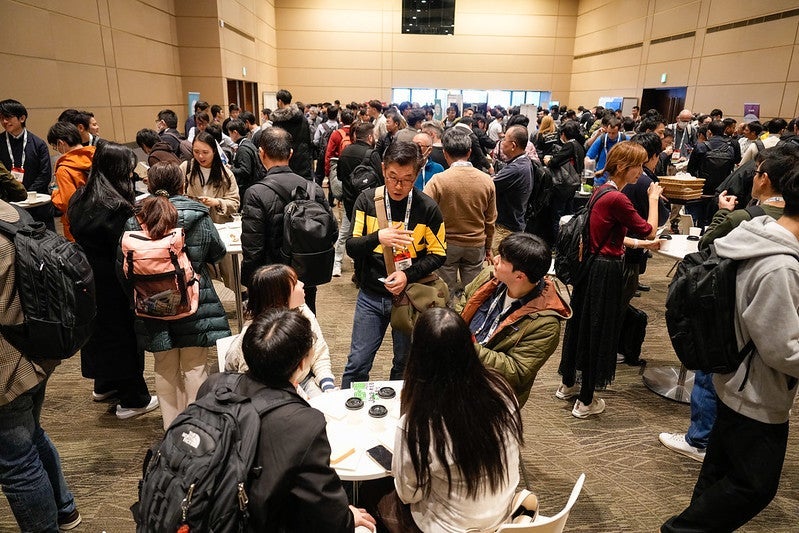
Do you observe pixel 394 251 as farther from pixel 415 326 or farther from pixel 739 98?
pixel 739 98

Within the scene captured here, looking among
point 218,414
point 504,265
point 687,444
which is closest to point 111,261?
point 218,414

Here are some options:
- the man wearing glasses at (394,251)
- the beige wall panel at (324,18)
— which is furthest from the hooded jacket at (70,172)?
the beige wall panel at (324,18)

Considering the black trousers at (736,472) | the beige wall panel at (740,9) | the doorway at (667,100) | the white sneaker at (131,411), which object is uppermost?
the beige wall panel at (740,9)

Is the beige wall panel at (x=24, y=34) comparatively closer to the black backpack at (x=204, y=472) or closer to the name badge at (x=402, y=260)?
the name badge at (x=402, y=260)

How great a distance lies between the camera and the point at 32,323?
183 cm

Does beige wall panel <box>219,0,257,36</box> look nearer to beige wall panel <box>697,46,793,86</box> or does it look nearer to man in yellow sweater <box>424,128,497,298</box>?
man in yellow sweater <box>424,128,497,298</box>

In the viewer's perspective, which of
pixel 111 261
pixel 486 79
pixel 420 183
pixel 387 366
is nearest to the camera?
pixel 111 261

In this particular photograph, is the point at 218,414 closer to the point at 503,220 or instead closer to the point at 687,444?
the point at 687,444

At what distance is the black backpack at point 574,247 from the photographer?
10.5 feet

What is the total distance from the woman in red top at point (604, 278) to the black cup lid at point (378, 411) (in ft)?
5.82

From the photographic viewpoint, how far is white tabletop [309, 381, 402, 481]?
1773 mm

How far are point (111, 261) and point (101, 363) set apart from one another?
0.72 meters

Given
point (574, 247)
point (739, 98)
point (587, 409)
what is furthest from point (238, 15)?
point (587, 409)

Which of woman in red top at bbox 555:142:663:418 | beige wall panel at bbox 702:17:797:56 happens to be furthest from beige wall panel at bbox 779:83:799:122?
woman in red top at bbox 555:142:663:418
